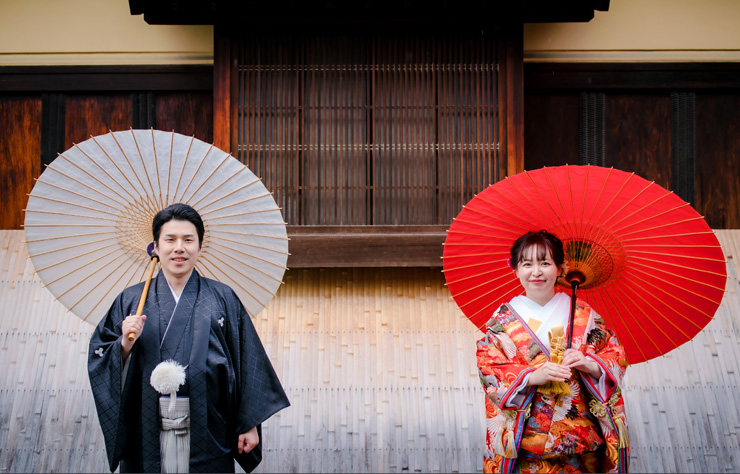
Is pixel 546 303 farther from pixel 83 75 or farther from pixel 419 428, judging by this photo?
pixel 83 75

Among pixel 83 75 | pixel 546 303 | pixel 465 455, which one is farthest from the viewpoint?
pixel 83 75

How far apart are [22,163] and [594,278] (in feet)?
18.8

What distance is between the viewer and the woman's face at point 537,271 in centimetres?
327

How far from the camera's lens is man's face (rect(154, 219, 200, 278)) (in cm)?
339

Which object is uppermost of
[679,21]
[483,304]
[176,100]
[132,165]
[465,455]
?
[679,21]

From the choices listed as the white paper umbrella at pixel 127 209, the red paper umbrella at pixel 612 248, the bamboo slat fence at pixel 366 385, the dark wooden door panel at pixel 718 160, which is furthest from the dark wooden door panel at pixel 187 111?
the dark wooden door panel at pixel 718 160

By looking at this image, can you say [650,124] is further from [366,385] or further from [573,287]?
[573,287]

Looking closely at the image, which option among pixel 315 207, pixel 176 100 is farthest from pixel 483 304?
pixel 176 100

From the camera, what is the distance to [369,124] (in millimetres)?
6340

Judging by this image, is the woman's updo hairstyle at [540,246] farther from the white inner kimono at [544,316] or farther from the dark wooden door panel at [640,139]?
the dark wooden door panel at [640,139]

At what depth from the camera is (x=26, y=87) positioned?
6.75 m

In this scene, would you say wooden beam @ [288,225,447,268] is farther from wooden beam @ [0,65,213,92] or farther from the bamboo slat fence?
wooden beam @ [0,65,213,92]

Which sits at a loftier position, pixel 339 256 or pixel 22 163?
pixel 22 163

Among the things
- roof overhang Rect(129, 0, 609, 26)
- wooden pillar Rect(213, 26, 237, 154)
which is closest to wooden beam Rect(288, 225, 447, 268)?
wooden pillar Rect(213, 26, 237, 154)
